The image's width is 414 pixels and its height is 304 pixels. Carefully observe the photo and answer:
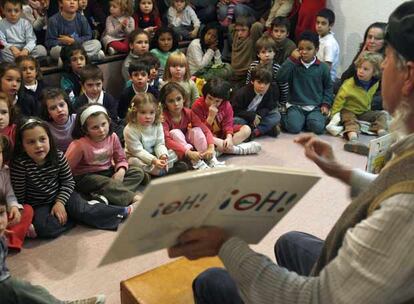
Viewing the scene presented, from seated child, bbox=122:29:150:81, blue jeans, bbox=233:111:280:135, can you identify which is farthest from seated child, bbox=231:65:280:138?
seated child, bbox=122:29:150:81

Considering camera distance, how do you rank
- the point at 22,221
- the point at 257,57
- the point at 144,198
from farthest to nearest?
the point at 257,57 → the point at 22,221 → the point at 144,198

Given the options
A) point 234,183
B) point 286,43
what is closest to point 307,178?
point 234,183

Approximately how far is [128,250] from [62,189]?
4.68 feet

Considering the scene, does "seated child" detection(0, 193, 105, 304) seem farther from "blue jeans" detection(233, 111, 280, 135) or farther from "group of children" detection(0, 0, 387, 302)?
"blue jeans" detection(233, 111, 280, 135)

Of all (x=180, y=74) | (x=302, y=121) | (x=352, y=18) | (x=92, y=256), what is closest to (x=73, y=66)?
(x=180, y=74)

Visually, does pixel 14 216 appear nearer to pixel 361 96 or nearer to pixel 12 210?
pixel 12 210

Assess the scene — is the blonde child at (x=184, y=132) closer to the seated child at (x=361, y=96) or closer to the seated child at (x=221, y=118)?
the seated child at (x=221, y=118)

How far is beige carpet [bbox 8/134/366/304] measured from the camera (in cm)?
200

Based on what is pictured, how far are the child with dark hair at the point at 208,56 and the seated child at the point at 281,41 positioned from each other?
15.7 inches

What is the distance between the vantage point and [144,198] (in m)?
0.89

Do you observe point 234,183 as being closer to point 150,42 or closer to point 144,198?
point 144,198

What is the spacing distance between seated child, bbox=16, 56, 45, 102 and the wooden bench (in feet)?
6.04

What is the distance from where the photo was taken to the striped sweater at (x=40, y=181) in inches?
89.4

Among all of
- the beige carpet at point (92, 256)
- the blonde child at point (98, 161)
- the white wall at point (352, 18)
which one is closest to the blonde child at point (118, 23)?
the blonde child at point (98, 161)
